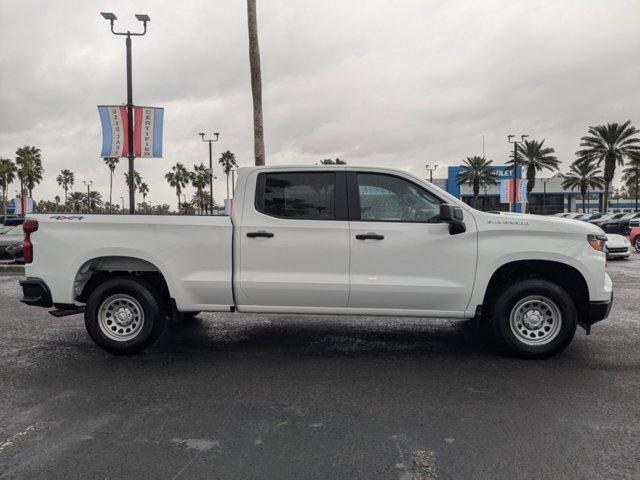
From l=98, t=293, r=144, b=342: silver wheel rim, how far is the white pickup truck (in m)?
0.01

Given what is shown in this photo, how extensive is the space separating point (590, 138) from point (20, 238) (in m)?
47.6

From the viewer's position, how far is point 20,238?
1556cm

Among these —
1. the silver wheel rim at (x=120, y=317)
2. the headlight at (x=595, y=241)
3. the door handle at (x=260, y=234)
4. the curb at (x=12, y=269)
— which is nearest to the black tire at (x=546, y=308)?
the headlight at (x=595, y=241)

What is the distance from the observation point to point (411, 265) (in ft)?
16.6

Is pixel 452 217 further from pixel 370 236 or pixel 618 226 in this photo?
pixel 618 226

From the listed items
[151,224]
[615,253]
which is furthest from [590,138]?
[151,224]

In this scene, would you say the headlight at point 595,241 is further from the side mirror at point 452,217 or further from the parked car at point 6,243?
the parked car at point 6,243

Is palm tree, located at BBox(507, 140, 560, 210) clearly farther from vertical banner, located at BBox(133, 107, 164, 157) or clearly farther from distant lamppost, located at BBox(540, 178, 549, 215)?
vertical banner, located at BBox(133, 107, 164, 157)

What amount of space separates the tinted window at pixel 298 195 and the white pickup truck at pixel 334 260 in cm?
1

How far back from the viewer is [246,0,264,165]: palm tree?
1485 cm

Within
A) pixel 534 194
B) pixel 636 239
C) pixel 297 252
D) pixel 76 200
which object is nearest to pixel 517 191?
pixel 636 239

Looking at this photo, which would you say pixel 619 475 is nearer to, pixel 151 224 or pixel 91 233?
pixel 151 224

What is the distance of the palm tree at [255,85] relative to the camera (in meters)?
14.9

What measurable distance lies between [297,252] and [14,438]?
2782 millimetres
